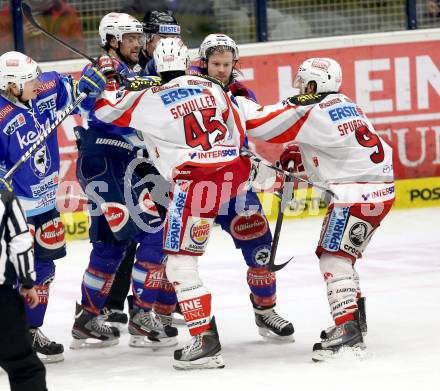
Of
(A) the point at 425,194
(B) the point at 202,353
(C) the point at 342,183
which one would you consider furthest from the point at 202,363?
(A) the point at 425,194

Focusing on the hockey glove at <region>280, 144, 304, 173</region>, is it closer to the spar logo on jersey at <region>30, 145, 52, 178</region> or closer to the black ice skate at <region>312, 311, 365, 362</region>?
the black ice skate at <region>312, 311, 365, 362</region>

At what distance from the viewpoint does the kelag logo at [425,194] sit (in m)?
9.91

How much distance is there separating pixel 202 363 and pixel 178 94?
3.83 ft

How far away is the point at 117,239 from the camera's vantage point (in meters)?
6.23

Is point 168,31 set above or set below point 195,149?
above

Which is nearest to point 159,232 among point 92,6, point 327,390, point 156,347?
point 156,347

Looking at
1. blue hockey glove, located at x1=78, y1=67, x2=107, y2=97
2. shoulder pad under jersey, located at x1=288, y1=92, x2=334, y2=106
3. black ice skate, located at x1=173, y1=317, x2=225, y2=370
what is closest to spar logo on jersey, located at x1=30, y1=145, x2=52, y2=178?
blue hockey glove, located at x1=78, y1=67, x2=107, y2=97

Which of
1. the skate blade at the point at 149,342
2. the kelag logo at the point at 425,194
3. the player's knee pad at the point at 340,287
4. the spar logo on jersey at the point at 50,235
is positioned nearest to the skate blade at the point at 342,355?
the player's knee pad at the point at 340,287

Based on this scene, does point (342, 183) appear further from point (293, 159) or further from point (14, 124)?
point (14, 124)

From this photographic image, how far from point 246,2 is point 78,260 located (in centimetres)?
259

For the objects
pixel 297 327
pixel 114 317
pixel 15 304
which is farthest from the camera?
pixel 114 317

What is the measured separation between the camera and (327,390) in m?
5.02

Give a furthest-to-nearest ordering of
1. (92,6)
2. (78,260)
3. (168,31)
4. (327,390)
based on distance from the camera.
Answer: (92,6) → (78,260) → (168,31) → (327,390)

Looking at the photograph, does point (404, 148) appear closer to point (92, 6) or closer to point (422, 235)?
point (422, 235)
